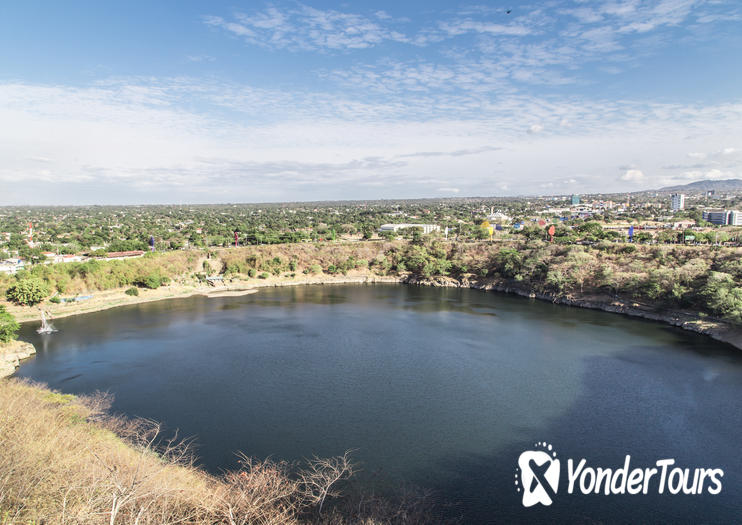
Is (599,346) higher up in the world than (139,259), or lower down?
lower down

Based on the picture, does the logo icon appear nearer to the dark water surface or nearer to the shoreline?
the dark water surface

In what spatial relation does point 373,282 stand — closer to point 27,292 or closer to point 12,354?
point 27,292

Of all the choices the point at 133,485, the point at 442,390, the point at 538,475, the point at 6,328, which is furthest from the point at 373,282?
the point at 133,485

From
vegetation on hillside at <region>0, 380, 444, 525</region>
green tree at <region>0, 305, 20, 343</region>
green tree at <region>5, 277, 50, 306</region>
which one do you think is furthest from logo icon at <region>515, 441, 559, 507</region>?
green tree at <region>5, 277, 50, 306</region>

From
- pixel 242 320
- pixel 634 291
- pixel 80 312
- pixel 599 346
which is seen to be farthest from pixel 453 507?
pixel 80 312

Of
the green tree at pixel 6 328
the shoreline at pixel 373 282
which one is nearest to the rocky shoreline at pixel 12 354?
the shoreline at pixel 373 282

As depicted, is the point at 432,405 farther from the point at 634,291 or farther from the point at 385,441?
the point at 634,291
